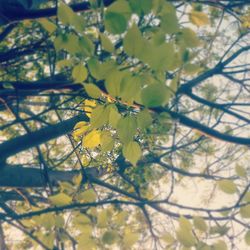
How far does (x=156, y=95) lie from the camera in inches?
29.3

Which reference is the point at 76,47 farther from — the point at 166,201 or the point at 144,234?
the point at 144,234

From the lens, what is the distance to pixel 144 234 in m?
2.40

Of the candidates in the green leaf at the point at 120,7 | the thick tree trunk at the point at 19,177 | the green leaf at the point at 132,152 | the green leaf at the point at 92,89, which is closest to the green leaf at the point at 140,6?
the green leaf at the point at 120,7

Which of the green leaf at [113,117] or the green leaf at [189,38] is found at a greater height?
the green leaf at [113,117]

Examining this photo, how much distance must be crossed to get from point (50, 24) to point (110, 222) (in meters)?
0.66

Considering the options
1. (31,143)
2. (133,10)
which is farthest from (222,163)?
(133,10)

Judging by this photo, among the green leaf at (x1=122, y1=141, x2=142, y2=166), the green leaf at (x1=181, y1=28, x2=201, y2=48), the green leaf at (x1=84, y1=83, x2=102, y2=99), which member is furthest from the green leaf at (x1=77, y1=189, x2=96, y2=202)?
the green leaf at (x1=181, y1=28, x2=201, y2=48)

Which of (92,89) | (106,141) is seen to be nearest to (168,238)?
(106,141)

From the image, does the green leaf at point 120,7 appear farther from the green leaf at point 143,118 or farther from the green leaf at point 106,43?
the green leaf at point 143,118

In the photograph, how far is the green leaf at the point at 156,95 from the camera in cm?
74

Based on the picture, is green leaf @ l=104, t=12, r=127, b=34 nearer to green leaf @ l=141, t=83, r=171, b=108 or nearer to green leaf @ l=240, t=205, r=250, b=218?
green leaf @ l=141, t=83, r=171, b=108

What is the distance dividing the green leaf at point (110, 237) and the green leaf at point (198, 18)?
643mm

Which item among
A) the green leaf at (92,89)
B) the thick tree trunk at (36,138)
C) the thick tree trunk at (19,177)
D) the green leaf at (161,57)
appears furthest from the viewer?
the thick tree trunk at (19,177)

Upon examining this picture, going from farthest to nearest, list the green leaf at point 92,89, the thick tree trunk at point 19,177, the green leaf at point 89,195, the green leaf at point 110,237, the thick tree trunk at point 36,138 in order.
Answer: the thick tree trunk at point 19,177
the thick tree trunk at point 36,138
the green leaf at point 89,195
the green leaf at point 110,237
the green leaf at point 92,89
